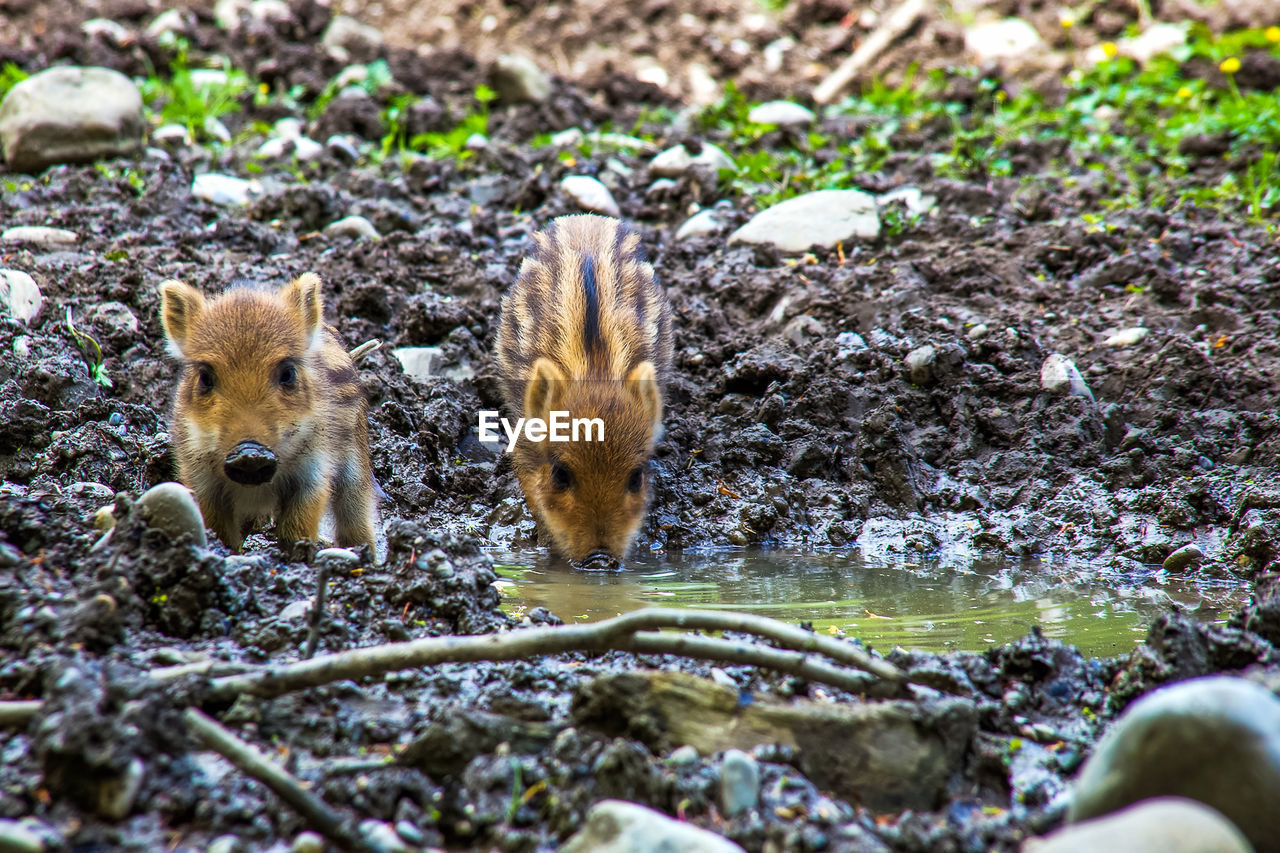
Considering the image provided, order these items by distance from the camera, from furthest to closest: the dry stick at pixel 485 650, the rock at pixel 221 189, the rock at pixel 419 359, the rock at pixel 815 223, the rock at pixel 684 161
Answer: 1. the rock at pixel 684 161
2. the rock at pixel 221 189
3. the rock at pixel 815 223
4. the rock at pixel 419 359
5. the dry stick at pixel 485 650

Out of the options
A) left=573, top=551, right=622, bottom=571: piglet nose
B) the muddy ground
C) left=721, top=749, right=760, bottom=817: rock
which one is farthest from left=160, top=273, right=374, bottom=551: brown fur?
left=721, top=749, right=760, bottom=817: rock

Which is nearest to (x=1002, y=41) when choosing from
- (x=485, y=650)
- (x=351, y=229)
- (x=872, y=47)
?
(x=872, y=47)

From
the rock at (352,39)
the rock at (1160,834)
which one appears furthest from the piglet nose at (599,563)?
the rock at (352,39)

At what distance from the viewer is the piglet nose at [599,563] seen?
405 centimetres

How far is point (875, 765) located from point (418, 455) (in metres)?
3.11

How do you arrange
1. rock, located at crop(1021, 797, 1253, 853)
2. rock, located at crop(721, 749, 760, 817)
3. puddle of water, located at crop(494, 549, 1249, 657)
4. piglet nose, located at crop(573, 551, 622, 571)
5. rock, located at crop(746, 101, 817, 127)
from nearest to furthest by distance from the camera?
rock, located at crop(1021, 797, 1253, 853) < rock, located at crop(721, 749, 760, 817) < puddle of water, located at crop(494, 549, 1249, 657) < piglet nose, located at crop(573, 551, 622, 571) < rock, located at crop(746, 101, 817, 127)

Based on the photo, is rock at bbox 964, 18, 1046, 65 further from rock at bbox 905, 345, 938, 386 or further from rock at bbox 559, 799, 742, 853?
rock at bbox 559, 799, 742, 853

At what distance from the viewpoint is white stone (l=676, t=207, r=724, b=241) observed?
6012 millimetres

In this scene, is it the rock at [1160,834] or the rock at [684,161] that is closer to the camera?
the rock at [1160,834]

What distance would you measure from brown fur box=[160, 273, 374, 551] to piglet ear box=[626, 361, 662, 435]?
3.84 ft

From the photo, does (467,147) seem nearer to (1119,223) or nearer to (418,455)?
A: (418,455)

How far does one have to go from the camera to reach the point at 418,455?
15.2ft

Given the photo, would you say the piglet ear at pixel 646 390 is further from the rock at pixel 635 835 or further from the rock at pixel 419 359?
the rock at pixel 635 835

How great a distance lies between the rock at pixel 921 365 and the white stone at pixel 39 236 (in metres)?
4.34
